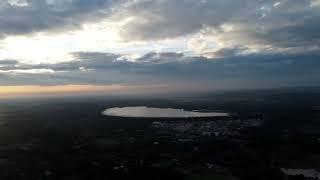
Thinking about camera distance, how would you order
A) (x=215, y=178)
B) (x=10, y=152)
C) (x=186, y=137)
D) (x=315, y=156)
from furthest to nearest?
(x=186, y=137), (x=10, y=152), (x=315, y=156), (x=215, y=178)

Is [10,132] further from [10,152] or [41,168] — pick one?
[41,168]

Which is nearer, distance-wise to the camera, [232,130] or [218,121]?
[232,130]

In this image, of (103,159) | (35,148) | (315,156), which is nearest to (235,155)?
(315,156)

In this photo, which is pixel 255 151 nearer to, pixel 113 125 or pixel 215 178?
pixel 215 178

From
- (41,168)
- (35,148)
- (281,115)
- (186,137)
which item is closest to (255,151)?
(186,137)

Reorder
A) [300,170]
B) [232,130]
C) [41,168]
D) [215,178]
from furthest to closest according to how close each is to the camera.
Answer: [232,130] < [41,168] < [300,170] < [215,178]

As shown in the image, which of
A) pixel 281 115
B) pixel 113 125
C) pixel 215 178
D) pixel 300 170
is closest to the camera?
pixel 215 178
